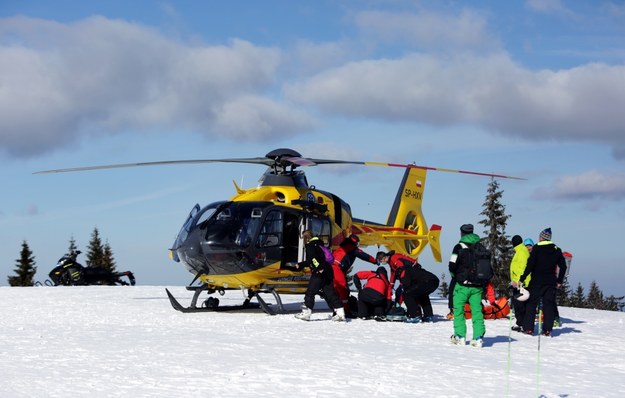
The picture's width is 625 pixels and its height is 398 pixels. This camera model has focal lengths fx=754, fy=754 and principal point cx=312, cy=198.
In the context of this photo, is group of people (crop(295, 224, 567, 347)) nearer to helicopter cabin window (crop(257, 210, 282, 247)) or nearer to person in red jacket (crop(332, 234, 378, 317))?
person in red jacket (crop(332, 234, 378, 317))

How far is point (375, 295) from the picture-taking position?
14797 mm

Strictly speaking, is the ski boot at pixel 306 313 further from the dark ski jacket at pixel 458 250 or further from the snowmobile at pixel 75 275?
the snowmobile at pixel 75 275

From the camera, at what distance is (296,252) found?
52.2 feet

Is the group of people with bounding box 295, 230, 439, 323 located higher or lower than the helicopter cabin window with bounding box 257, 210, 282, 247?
lower

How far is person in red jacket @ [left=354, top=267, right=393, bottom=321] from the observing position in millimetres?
14820

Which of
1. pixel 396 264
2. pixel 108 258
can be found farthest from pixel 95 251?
pixel 396 264

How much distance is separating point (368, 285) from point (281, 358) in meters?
5.56

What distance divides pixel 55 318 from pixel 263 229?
172 inches

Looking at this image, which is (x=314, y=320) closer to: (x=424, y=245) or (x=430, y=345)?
(x=430, y=345)

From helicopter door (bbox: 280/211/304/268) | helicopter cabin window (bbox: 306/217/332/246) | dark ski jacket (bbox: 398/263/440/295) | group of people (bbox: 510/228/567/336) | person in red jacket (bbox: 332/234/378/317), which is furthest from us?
helicopter cabin window (bbox: 306/217/332/246)

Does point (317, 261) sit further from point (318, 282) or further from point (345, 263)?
point (345, 263)

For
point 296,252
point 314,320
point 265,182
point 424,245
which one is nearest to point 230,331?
point 314,320

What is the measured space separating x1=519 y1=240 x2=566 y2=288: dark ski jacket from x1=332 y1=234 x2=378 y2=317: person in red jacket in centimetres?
327

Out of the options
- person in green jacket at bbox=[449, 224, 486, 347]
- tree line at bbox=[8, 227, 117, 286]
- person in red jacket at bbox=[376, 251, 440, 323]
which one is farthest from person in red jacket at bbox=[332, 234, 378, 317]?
tree line at bbox=[8, 227, 117, 286]
